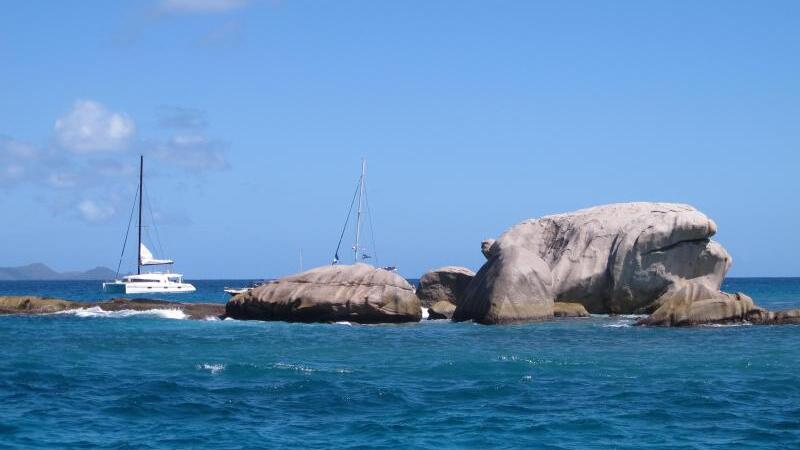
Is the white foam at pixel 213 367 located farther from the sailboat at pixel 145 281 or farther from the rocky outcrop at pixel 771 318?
the sailboat at pixel 145 281

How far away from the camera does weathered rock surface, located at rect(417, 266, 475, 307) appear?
53312mm

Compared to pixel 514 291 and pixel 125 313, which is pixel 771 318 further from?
pixel 125 313

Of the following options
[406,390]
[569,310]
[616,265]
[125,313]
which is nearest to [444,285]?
[569,310]

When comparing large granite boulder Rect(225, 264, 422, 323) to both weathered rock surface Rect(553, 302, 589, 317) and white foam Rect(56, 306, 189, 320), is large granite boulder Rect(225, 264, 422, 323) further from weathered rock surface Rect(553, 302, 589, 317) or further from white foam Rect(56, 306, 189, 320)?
white foam Rect(56, 306, 189, 320)

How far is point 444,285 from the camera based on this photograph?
5419cm

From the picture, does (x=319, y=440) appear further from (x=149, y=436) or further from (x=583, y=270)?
(x=583, y=270)

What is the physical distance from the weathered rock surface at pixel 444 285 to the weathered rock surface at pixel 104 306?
10.6 m

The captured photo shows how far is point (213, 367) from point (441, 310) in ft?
74.4

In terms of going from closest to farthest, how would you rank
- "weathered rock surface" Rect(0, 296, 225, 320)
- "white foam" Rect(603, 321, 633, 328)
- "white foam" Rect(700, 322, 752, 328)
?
"white foam" Rect(700, 322, 752, 328) < "white foam" Rect(603, 321, 633, 328) < "weathered rock surface" Rect(0, 296, 225, 320)

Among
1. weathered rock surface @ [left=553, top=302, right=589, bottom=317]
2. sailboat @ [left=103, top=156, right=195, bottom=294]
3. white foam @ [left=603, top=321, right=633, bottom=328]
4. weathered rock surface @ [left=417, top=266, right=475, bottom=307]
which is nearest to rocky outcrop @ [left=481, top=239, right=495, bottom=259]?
weathered rock surface @ [left=417, top=266, right=475, bottom=307]

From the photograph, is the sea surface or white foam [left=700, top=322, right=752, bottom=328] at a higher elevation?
white foam [left=700, top=322, right=752, bottom=328]

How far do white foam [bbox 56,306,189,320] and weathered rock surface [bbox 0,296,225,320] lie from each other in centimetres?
37

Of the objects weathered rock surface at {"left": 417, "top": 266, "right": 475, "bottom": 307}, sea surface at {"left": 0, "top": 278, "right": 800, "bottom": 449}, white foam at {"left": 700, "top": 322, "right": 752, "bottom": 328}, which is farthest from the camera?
weathered rock surface at {"left": 417, "top": 266, "right": 475, "bottom": 307}

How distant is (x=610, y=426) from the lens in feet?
61.7
